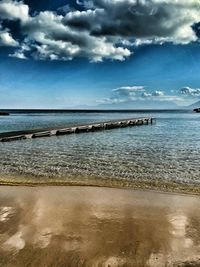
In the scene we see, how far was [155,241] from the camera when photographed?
6027 millimetres

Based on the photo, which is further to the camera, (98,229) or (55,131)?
(55,131)

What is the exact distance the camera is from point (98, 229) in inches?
261

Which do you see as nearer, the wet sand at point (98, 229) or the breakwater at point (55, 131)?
the wet sand at point (98, 229)

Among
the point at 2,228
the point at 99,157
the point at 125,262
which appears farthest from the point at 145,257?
the point at 99,157

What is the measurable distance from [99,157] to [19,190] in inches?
344

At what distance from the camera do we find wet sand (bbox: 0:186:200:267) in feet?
17.4

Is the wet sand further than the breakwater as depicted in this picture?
No

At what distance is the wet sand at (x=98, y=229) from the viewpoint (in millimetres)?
5289

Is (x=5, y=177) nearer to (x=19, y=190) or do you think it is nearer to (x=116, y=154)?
(x=19, y=190)

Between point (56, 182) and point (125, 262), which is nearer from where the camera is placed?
point (125, 262)

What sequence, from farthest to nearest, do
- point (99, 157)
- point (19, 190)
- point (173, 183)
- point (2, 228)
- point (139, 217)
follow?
point (99, 157) → point (173, 183) → point (19, 190) → point (139, 217) → point (2, 228)

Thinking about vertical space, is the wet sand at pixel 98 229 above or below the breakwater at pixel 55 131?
below

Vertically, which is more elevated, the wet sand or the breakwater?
the breakwater

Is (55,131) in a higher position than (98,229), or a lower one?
higher
